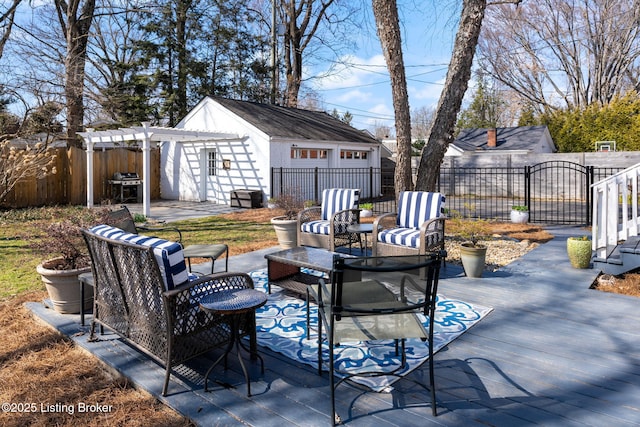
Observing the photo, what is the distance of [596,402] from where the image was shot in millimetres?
2578

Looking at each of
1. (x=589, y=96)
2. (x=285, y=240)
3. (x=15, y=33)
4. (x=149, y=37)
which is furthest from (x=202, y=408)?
(x=589, y=96)

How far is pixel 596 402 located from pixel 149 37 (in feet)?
75.8

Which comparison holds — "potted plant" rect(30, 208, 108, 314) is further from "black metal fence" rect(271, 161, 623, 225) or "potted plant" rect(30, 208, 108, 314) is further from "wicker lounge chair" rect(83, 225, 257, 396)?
"black metal fence" rect(271, 161, 623, 225)

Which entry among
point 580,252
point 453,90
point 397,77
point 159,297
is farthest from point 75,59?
point 580,252

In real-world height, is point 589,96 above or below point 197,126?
above

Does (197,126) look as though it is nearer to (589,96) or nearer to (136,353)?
(136,353)

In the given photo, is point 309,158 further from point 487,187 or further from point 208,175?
point 487,187

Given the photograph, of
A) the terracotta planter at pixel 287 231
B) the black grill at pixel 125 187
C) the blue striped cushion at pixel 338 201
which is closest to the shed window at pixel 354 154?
the black grill at pixel 125 187

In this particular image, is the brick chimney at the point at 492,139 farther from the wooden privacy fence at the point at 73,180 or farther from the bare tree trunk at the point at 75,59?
the bare tree trunk at the point at 75,59

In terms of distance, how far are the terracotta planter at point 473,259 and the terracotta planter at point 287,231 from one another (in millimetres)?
2784

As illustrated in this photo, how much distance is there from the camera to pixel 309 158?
16.2 meters

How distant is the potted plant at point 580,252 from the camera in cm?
563

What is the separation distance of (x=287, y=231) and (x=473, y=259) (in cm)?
306

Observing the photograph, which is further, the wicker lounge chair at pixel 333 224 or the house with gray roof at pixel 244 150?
the house with gray roof at pixel 244 150
